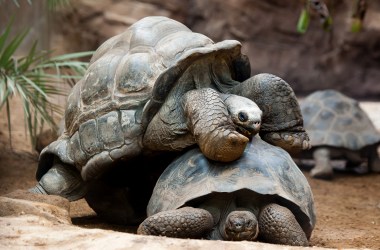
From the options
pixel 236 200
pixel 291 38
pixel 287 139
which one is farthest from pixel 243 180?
pixel 291 38

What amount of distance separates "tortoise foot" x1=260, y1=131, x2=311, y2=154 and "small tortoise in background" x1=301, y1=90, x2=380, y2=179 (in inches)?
143

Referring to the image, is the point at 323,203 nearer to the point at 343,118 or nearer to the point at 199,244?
the point at 343,118

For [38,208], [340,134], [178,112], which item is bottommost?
[340,134]

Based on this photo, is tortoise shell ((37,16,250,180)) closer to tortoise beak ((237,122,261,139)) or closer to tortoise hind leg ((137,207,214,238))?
tortoise beak ((237,122,261,139))

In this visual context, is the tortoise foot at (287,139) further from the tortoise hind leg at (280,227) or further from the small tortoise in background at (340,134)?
the small tortoise in background at (340,134)

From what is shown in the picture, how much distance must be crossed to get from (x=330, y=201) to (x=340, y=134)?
1954 millimetres

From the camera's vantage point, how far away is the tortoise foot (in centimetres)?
402

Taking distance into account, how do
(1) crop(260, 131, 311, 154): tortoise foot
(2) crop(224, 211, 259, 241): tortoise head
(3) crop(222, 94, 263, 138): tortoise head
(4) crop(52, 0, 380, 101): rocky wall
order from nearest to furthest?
1. (2) crop(224, 211, 259, 241): tortoise head
2. (3) crop(222, 94, 263, 138): tortoise head
3. (1) crop(260, 131, 311, 154): tortoise foot
4. (4) crop(52, 0, 380, 101): rocky wall

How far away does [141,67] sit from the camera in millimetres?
4125

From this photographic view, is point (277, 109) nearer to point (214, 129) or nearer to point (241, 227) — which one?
point (214, 129)

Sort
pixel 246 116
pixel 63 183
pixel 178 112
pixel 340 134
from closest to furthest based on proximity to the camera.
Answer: pixel 246 116 → pixel 178 112 → pixel 63 183 → pixel 340 134

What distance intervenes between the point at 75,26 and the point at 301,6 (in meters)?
3.26

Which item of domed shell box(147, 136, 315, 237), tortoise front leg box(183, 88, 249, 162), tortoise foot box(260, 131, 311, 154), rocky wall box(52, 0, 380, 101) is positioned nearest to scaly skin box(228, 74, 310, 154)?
tortoise foot box(260, 131, 311, 154)

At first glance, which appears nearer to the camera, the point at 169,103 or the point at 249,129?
the point at 249,129
